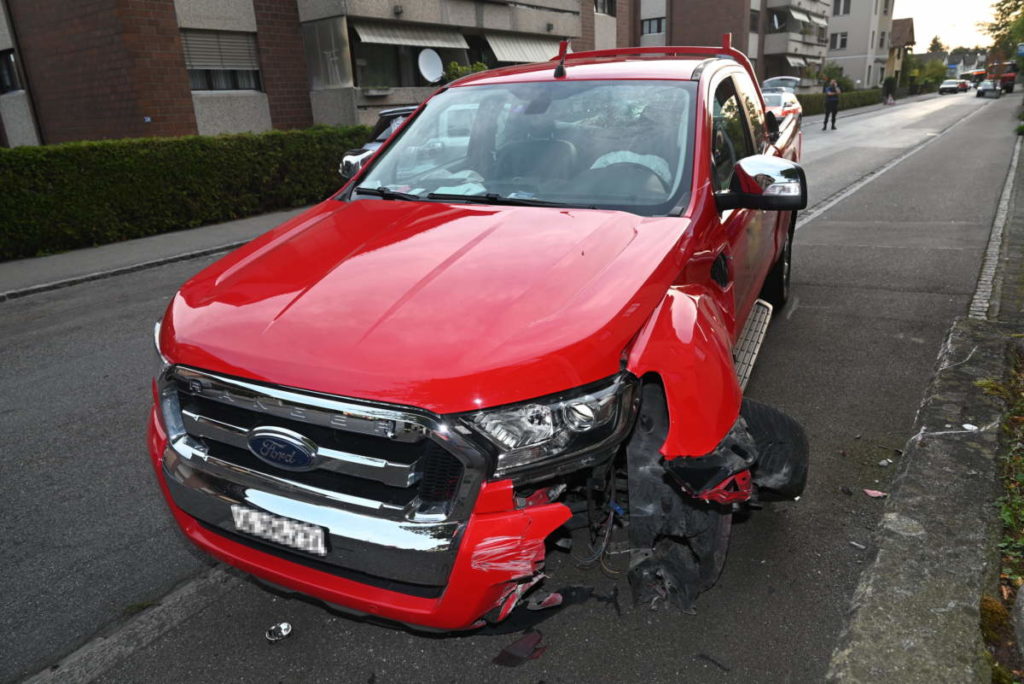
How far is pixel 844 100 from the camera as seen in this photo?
51.2 meters

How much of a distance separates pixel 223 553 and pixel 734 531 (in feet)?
6.73

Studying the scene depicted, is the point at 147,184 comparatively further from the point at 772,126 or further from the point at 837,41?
the point at 837,41

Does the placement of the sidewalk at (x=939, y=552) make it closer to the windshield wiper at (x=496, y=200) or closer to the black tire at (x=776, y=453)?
the black tire at (x=776, y=453)

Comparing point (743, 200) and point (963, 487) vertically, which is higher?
point (743, 200)

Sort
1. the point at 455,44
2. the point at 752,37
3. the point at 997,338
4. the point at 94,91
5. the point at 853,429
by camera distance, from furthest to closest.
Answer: the point at 752,37 → the point at 455,44 → the point at 94,91 → the point at 997,338 → the point at 853,429

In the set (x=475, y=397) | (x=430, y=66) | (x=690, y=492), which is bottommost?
(x=690, y=492)

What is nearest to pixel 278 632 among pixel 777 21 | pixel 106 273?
pixel 106 273

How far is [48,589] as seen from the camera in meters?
3.02

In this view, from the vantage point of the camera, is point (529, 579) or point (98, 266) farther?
point (98, 266)

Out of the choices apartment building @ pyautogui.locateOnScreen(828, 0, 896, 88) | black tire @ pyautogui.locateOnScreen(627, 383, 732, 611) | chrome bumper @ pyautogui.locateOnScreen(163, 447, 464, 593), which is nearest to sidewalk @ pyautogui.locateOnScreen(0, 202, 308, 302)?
chrome bumper @ pyautogui.locateOnScreen(163, 447, 464, 593)

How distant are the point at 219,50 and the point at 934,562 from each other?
18.8 m

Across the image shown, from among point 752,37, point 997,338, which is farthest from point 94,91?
point 752,37

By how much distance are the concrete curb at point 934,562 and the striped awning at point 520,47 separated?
2322 cm

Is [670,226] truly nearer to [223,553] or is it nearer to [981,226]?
[223,553]
